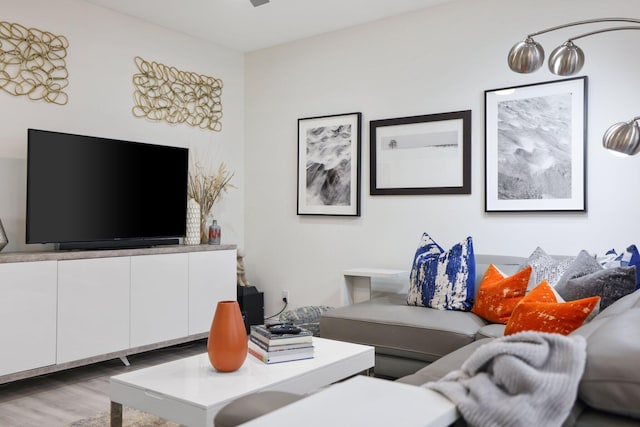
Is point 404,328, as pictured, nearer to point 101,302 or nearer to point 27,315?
point 101,302

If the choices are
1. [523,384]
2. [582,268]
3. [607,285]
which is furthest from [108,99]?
[523,384]

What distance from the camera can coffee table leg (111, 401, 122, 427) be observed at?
2.02 metres

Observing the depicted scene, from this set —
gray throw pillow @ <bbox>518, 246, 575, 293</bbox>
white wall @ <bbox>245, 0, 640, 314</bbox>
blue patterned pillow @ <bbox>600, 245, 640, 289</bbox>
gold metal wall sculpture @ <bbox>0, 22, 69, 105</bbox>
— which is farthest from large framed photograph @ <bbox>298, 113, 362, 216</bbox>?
blue patterned pillow @ <bbox>600, 245, 640, 289</bbox>

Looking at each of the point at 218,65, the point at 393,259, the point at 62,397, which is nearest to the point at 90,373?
the point at 62,397

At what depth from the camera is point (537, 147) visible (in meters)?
3.58

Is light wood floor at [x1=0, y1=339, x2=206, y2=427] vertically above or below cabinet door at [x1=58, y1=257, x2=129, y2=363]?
below

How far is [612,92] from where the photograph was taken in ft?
10.9

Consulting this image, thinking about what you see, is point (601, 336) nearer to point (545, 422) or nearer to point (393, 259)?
point (545, 422)

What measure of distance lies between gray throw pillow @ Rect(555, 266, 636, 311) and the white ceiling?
2.57 metres

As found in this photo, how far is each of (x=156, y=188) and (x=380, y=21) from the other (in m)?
2.24

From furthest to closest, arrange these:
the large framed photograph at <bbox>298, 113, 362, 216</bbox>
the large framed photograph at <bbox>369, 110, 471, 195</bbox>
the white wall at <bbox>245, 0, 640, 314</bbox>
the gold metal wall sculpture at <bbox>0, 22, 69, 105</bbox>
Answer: the large framed photograph at <bbox>298, 113, 362, 216</bbox>
the large framed photograph at <bbox>369, 110, 471, 195</bbox>
the gold metal wall sculpture at <bbox>0, 22, 69, 105</bbox>
the white wall at <bbox>245, 0, 640, 314</bbox>

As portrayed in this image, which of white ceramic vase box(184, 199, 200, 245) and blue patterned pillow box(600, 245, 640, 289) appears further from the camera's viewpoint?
white ceramic vase box(184, 199, 200, 245)

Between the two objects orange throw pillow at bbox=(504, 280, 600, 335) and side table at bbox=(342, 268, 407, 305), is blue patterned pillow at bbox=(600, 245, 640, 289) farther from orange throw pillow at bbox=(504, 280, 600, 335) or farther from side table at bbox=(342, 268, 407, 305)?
side table at bbox=(342, 268, 407, 305)

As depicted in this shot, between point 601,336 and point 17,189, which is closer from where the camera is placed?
point 601,336
